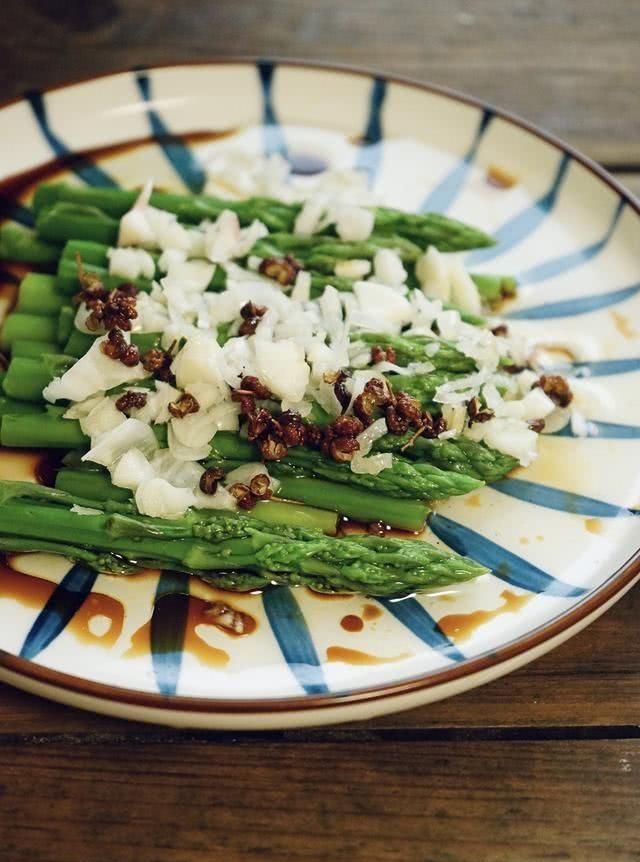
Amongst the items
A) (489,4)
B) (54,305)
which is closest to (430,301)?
(54,305)

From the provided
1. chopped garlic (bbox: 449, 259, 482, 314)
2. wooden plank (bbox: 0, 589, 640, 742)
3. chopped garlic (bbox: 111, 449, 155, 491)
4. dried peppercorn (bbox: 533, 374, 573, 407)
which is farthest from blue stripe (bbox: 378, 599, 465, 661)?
chopped garlic (bbox: 449, 259, 482, 314)

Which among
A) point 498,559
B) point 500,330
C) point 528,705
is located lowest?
point 528,705

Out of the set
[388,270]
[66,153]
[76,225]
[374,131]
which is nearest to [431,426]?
[388,270]

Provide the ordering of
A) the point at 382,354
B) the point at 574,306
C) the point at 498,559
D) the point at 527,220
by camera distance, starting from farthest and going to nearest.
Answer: the point at 527,220, the point at 574,306, the point at 382,354, the point at 498,559

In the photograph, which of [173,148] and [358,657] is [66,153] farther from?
[358,657]

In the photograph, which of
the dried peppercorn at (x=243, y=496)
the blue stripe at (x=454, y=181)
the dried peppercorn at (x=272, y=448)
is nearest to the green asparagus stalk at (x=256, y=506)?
the dried peppercorn at (x=243, y=496)

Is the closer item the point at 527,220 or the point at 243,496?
the point at 243,496

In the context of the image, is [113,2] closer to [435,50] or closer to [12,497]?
[435,50]

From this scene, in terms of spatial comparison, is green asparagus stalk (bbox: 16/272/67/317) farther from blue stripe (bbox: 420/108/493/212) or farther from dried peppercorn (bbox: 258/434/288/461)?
blue stripe (bbox: 420/108/493/212)
